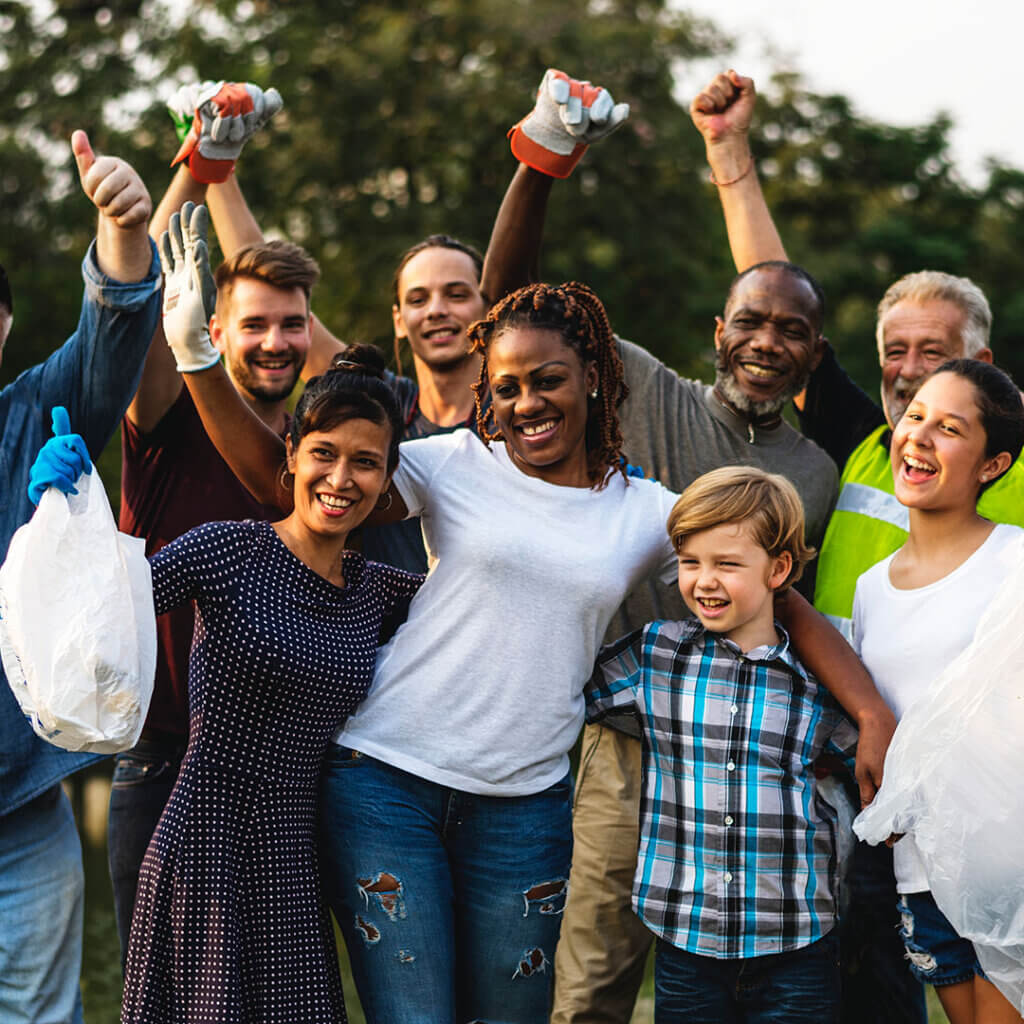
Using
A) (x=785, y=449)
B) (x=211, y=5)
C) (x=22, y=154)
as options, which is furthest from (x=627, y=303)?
(x=785, y=449)

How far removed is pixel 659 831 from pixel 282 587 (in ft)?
3.40

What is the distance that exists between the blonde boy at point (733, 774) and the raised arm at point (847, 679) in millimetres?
45

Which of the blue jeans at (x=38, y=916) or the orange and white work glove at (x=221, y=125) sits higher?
the orange and white work glove at (x=221, y=125)

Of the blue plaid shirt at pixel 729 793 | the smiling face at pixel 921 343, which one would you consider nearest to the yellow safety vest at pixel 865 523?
the smiling face at pixel 921 343

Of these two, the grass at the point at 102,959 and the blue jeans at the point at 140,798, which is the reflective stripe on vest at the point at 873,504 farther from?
the blue jeans at the point at 140,798

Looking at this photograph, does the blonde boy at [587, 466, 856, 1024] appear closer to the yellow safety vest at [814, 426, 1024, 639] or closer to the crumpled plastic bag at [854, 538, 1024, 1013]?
the crumpled plastic bag at [854, 538, 1024, 1013]

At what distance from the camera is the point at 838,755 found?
2.97 m

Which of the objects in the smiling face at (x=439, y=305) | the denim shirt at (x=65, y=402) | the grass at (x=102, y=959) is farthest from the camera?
the grass at (x=102, y=959)

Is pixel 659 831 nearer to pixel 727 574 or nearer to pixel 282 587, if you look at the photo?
pixel 727 574

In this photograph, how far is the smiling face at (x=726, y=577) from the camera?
→ 9.69ft

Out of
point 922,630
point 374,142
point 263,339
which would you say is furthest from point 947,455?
point 374,142

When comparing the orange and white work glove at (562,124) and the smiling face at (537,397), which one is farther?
the orange and white work glove at (562,124)

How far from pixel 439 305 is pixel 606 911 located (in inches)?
73.5

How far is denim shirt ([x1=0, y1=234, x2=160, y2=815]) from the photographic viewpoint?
2.75 meters
